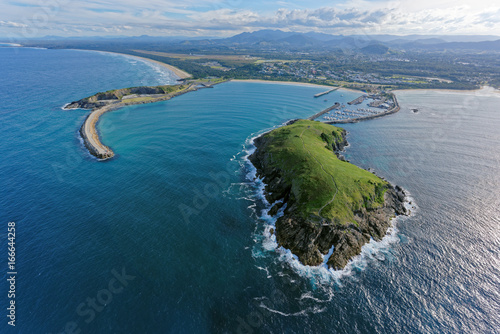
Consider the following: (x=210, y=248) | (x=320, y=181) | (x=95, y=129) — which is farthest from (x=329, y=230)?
(x=95, y=129)

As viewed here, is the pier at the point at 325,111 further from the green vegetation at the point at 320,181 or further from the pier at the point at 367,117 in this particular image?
the green vegetation at the point at 320,181

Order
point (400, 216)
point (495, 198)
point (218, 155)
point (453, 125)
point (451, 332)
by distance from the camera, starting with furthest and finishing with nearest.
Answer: point (453, 125)
point (218, 155)
point (495, 198)
point (400, 216)
point (451, 332)

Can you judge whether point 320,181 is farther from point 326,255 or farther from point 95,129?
point 95,129

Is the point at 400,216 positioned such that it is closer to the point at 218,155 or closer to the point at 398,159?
the point at 398,159

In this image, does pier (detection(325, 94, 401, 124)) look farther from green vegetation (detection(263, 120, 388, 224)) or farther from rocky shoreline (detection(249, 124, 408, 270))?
rocky shoreline (detection(249, 124, 408, 270))

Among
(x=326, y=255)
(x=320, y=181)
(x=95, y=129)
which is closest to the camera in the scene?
(x=326, y=255)

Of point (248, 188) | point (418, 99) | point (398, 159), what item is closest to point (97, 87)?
point (248, 188)

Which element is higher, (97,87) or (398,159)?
(97,87)

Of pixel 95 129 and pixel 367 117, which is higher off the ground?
pixel 95 129

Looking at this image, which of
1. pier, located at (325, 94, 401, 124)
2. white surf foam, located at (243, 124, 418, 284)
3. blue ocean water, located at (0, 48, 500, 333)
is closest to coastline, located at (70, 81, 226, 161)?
blue ocean water, located at (0, 48, 500, 333)
